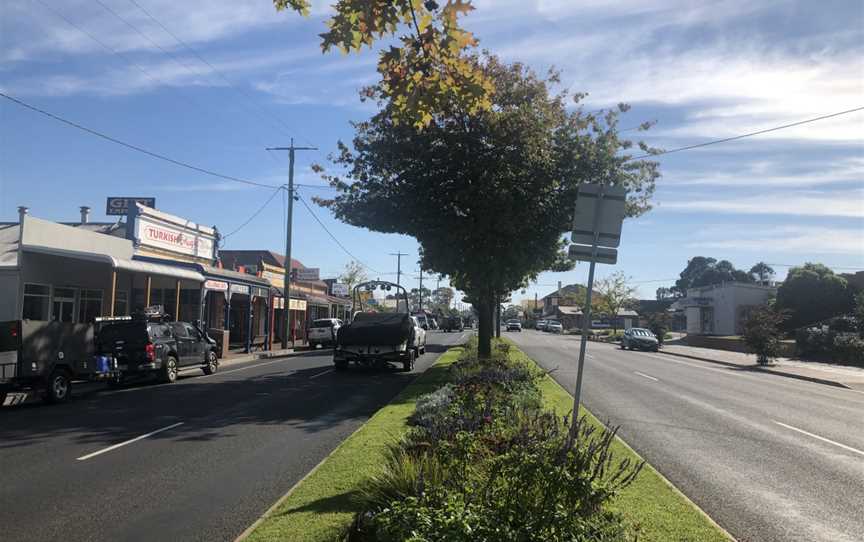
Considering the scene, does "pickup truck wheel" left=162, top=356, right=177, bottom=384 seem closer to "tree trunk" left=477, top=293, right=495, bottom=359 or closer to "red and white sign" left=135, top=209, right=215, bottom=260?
"tree trunk" left=477, top=293, right=495, bottom=359

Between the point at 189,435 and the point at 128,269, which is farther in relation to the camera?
the point at 128,269

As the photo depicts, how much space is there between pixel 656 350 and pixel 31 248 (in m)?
36.1

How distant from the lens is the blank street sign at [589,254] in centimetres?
779

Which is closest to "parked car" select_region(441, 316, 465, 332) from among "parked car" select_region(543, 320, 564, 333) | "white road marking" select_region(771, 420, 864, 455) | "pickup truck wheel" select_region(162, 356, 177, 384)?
"parked car" select_region(543, 320, 564, 333)

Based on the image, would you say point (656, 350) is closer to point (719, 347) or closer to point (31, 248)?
point (719, 347)

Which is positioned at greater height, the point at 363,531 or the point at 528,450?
the point at 528,450

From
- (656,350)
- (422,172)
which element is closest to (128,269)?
(422,172)

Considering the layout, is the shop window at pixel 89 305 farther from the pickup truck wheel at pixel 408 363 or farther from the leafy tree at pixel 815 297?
the leafy tree at pixel 815 297

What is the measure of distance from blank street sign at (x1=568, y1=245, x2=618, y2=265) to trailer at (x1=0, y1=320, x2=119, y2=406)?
11.5 meters

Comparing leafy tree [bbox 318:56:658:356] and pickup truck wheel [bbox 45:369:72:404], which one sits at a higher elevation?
leafy tree [bbox 318:56:658:356]

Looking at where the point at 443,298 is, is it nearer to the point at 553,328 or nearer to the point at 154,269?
the point at 553,328

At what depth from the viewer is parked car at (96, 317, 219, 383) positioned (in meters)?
17.8

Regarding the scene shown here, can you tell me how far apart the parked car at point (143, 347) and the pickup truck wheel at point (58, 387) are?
193 centimetres

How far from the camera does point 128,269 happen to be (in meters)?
20.7
